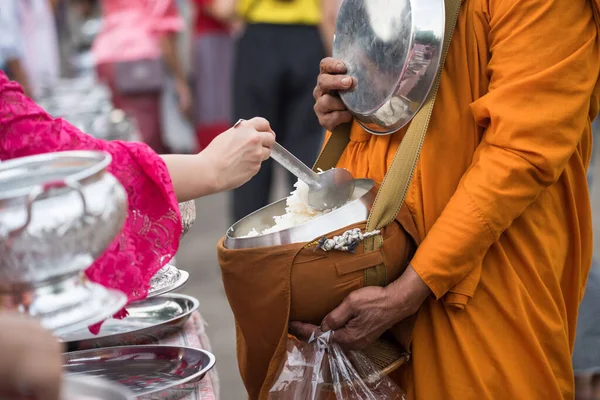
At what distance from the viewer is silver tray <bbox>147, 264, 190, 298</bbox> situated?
175 cm

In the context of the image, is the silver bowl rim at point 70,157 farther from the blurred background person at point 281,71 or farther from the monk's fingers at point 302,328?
the blurred background person at point 281,71

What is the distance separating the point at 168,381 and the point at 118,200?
646 millimetres

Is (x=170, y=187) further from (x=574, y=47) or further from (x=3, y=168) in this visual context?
(x=574, y=47)

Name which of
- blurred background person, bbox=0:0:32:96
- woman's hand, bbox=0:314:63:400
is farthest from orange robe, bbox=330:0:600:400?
blurred background person, bbox=0:0:32:96

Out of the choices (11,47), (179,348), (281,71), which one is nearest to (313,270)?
(179,348)

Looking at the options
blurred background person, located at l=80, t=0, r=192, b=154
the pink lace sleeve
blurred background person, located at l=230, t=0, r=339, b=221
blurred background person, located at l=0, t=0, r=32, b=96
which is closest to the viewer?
the pink lace sleeve

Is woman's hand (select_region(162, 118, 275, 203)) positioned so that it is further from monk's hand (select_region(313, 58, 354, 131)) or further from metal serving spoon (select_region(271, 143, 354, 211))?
monk's hand (select_region(313, 58, 354, 131))

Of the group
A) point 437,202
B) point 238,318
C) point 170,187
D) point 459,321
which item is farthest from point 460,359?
point 170,187

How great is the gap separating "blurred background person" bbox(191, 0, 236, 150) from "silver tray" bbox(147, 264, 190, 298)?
4151 millimetres

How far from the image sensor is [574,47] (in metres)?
1.58

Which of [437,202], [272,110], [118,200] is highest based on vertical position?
[118,200]

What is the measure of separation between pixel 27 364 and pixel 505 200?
1075 mm

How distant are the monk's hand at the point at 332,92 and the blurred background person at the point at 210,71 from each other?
413 centimetres

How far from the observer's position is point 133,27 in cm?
529
